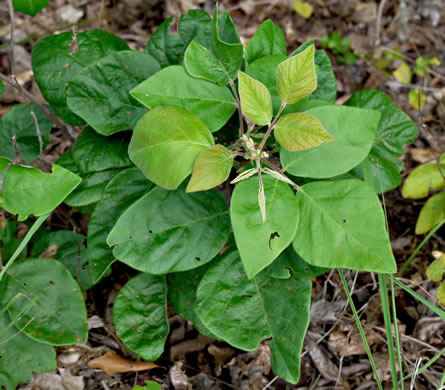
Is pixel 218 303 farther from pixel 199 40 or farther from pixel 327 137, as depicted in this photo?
pixel 199 40

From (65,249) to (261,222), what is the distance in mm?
1092

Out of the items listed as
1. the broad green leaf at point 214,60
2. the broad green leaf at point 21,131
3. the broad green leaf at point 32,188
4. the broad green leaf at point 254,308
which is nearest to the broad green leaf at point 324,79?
the broad green leaf at point 214,60

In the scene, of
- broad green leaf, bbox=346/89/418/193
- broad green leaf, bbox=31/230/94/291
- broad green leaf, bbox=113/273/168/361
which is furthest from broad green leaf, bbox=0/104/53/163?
broad green leaf, bbox=346/89/418/193

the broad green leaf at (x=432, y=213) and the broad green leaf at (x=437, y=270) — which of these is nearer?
the broad green leaf at (x=437, y=270)

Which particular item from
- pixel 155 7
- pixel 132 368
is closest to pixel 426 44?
pixel 155 7

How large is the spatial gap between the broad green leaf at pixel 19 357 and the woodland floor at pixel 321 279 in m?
0.20

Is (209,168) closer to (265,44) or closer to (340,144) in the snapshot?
(340,144)

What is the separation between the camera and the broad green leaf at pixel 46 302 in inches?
65.1

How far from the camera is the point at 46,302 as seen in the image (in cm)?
Result: 169

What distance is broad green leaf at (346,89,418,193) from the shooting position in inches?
69.0

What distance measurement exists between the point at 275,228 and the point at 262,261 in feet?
0.39

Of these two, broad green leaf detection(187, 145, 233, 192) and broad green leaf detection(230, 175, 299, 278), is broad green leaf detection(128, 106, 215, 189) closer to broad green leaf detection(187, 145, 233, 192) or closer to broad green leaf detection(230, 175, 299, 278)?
broad green leaf detection(187, 145, 233, 192)

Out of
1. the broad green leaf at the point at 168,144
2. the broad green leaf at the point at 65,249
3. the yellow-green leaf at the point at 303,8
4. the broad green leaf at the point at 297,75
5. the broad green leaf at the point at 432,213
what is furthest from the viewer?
the yellow-green leaf at the point at 303,8

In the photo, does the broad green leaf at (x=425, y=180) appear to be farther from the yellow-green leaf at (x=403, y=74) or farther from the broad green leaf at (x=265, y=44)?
the broad green leaf at (x=265, y=44)
